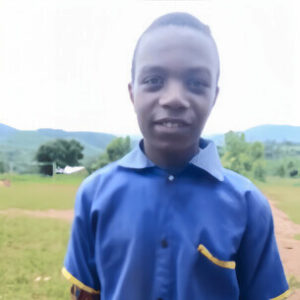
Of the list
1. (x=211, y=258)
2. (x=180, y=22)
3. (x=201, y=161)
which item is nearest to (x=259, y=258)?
(x=211, y=258)

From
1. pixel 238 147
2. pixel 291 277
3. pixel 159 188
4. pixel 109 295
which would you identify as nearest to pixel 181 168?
pixel 159 188

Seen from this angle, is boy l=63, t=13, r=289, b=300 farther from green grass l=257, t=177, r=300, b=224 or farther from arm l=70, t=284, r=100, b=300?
green grass l=257, t=177, r=300, b=224

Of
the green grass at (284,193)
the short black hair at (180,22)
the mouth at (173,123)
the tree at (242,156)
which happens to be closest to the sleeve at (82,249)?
the mouth at (173,123)

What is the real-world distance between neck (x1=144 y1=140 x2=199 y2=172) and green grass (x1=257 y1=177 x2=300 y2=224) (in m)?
0.62

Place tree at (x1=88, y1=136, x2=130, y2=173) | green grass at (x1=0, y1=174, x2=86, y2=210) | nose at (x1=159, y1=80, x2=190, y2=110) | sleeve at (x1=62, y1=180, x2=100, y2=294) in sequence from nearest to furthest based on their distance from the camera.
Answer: nose at (x1=159, y1=80, x2=190, y2=110), sleeve at (x1=62, y1=180, x2=100, y2=294), tree at (x1=88, y1=136, x2=130, y2=173), green grass at (x1=0, y1=174, x2=86, y2=210)

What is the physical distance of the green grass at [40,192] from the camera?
1210 mm

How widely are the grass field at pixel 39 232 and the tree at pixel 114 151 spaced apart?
8 cm

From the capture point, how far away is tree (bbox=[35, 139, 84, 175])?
1.21 metres

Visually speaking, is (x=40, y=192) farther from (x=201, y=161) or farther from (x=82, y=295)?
(x=201, y=161)

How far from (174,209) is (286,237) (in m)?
0.72

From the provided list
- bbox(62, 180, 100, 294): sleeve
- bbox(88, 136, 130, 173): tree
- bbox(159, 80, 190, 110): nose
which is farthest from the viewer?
bbox(88, 136, 130, 173): tree

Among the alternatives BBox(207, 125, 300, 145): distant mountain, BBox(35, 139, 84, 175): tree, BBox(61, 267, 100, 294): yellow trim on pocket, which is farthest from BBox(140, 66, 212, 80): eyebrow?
BBox(35, 139, 84, 175): tree

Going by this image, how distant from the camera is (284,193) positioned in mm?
1232

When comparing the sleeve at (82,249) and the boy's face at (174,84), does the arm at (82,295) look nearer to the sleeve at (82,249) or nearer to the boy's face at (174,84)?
the sleeve at (82,249)
